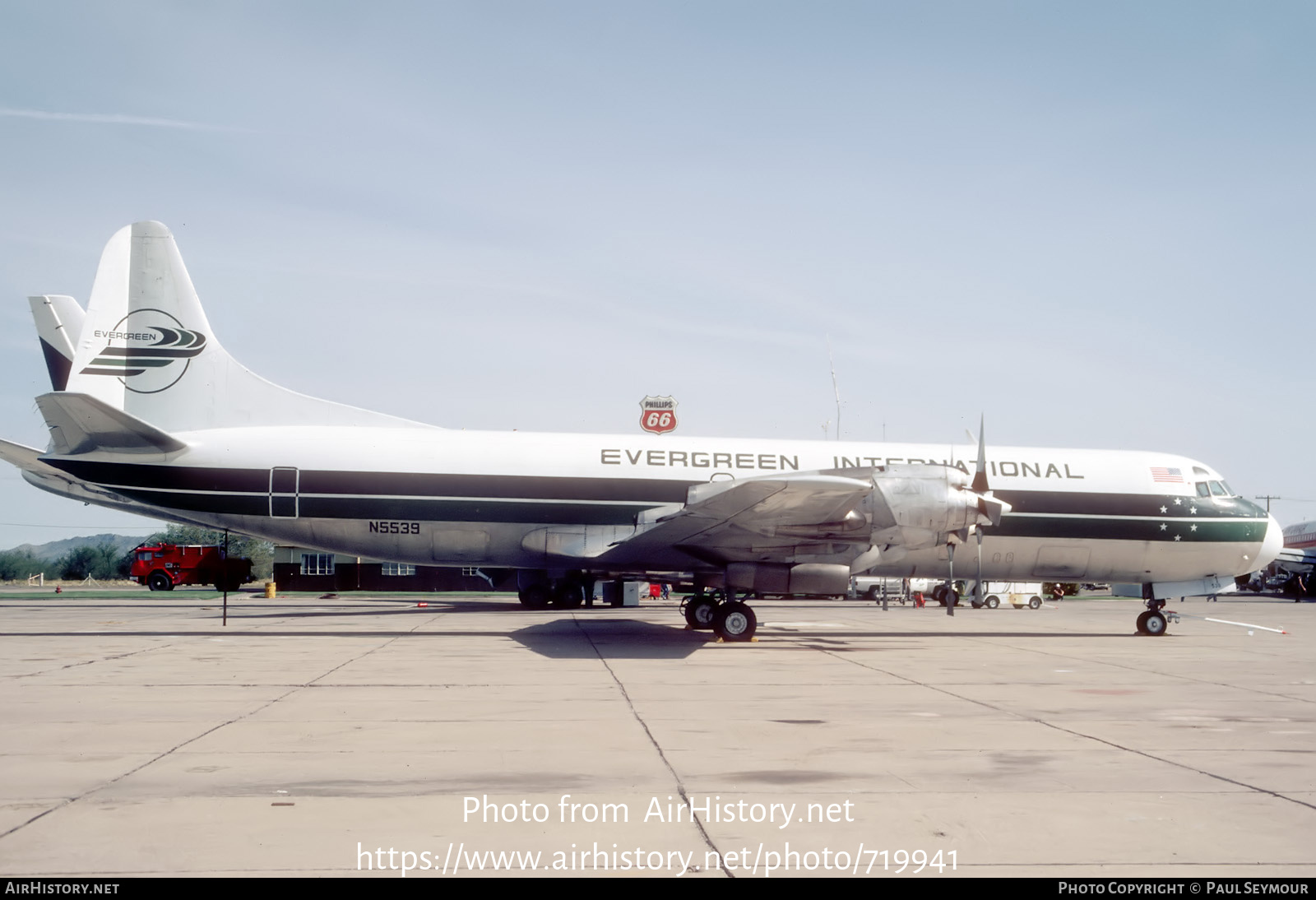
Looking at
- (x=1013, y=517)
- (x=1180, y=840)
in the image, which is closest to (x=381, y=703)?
(x=1180, y=840)

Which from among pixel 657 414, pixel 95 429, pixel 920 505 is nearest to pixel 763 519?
pixel 920 505

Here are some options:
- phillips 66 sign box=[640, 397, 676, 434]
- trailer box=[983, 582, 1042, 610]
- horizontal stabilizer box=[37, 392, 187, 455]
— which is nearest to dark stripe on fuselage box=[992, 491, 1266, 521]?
horizontal stabilizer box=[37, 392, 187, 455]

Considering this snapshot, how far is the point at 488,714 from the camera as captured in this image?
10312 millimetres

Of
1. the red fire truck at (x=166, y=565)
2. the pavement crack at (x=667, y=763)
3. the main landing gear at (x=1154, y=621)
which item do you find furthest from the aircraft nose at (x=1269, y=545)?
the red fire truck at (x=166, y=565)

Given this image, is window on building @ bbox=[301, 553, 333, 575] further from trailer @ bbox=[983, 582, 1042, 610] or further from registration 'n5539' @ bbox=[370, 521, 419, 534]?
registration 'n5539' @ bbox=[370, 521, 419, 534]

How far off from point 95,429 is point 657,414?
29.2 meters

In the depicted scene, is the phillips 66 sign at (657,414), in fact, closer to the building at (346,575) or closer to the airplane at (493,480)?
the building at (346,575)

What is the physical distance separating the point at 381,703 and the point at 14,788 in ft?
14.9

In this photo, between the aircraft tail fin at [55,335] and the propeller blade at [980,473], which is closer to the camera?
the propeller blade at [980,473]

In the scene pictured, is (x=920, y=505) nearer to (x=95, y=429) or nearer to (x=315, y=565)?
(x=95, y=429)

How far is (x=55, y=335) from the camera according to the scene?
3033 centimetres

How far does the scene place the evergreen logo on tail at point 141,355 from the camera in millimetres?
22469

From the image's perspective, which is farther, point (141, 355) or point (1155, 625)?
point (1155, 625)

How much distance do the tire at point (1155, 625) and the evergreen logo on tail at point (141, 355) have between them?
23233 mm
